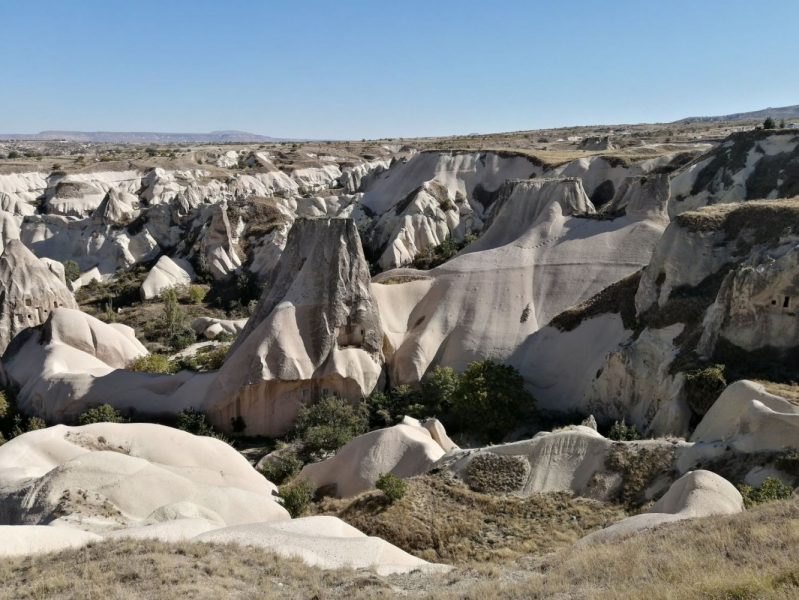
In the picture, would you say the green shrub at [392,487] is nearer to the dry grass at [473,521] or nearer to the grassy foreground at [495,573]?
the dry grass at [473,521]

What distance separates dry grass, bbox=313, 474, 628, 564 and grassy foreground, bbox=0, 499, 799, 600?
342 centimetres

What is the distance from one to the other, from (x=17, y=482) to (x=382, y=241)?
39.8 metres

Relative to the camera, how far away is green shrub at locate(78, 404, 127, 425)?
25328 mm

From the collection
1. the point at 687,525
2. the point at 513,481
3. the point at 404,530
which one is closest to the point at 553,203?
the point at 513,481

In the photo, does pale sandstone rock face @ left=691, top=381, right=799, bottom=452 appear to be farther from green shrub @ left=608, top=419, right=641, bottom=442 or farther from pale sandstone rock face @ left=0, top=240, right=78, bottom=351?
pale sandstone rock face @ left=0, top=240, right=78, bottom=351

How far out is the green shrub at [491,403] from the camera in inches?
986

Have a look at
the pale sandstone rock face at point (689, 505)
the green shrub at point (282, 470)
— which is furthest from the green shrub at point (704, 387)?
the green shrub at point (282, 470)

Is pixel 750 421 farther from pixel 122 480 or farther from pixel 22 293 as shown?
pixel 22 293

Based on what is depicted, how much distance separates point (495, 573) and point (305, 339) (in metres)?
17.9

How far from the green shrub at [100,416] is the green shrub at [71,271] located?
29287 mm

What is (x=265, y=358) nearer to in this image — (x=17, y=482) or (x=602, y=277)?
(x=17, y=482)

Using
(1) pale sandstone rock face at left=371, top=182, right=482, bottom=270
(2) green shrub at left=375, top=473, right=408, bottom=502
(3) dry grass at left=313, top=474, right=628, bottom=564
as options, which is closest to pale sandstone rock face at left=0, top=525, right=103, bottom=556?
(3) dry grass at left=313, top=474, right=628, bottom=564

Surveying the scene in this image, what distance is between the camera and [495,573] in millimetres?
11352

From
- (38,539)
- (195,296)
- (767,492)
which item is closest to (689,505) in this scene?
(767,492)
